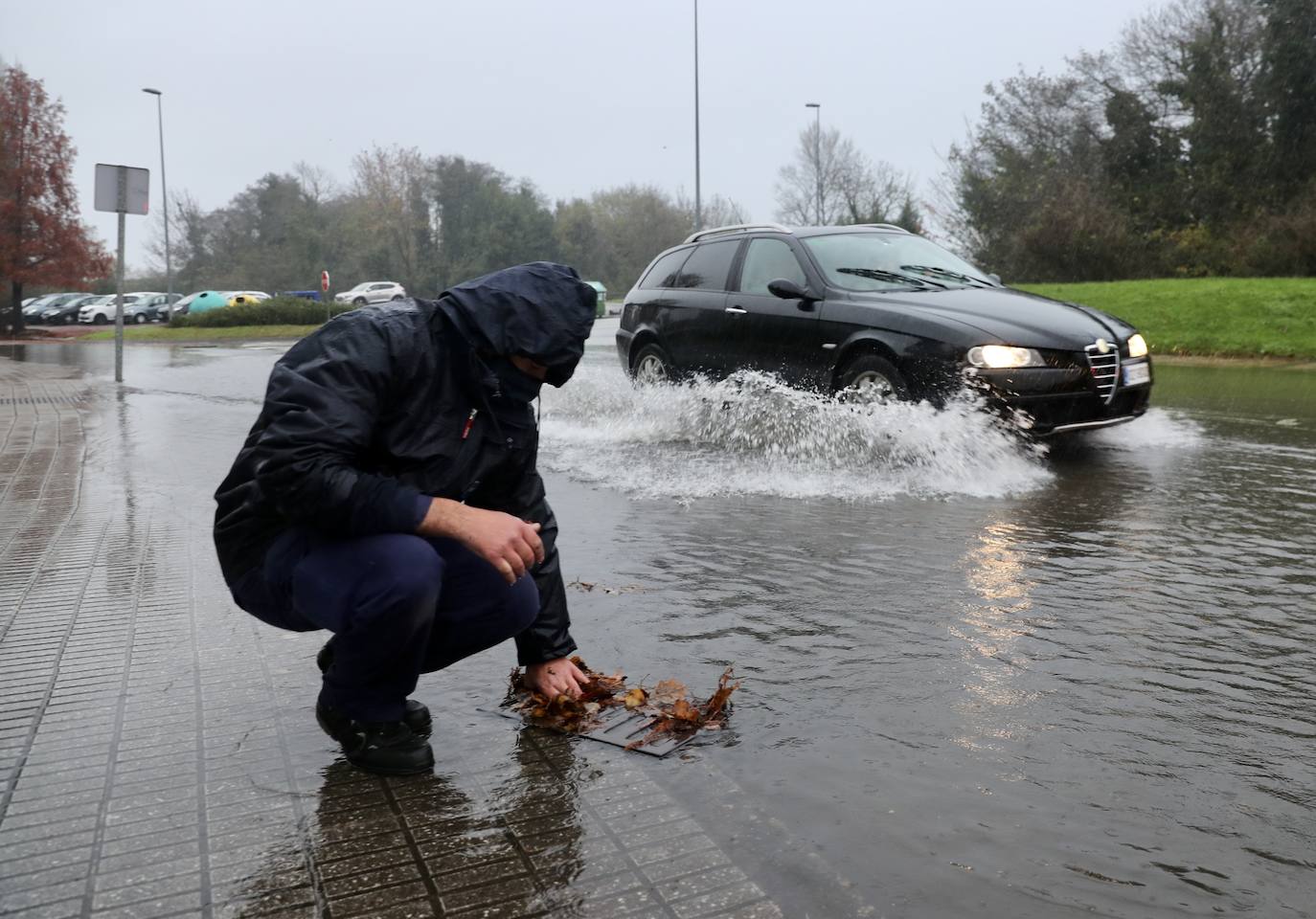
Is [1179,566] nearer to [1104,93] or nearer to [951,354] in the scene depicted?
[951,354]

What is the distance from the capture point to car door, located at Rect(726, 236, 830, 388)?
362 inches

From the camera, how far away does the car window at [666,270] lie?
11172mm

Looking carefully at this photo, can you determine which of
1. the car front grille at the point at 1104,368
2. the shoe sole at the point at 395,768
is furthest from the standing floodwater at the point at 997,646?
the shoe sole at the point at 395,768

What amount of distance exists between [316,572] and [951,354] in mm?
5939

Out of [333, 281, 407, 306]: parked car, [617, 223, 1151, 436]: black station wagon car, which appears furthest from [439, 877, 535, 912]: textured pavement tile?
[333, 281, 407, 306]: parked car

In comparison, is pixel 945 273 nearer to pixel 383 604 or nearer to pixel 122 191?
pixel 383 604

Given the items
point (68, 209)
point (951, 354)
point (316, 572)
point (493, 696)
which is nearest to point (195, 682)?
point (493, 696)

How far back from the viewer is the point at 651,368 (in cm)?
1127

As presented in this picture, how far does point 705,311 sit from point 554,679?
7056mm

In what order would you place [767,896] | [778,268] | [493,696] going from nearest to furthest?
[767,896], [493,696], [778,268]

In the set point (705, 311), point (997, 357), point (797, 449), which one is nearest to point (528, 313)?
point (997, 357)

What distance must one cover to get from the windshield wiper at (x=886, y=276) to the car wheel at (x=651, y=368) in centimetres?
201

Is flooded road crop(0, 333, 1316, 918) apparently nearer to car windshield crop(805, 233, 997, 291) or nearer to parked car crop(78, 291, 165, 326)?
car windshield crop(805, 233, 997, 291)

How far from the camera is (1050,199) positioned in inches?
1305
